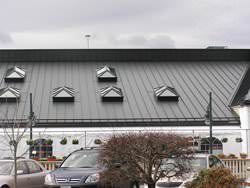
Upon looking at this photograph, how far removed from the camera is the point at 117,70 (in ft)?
140

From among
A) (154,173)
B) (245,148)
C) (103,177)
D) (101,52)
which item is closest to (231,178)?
(154,173)

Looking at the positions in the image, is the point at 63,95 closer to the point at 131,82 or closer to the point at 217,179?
the point at 131,82

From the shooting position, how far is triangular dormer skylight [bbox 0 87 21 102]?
117 feet

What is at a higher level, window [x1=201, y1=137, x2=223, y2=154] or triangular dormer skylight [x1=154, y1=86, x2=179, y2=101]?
triangular dormer skylight [x1=154, y1=86, x2=179, y2=101]

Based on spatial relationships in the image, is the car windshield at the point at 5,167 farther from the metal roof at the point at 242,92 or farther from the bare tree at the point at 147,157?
the metal roof at the point at 242,92

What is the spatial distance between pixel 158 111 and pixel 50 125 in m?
6.89

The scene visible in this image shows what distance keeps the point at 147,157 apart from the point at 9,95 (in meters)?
23.3

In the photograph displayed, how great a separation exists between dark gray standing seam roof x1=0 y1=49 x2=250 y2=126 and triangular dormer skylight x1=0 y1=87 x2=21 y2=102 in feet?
1.23

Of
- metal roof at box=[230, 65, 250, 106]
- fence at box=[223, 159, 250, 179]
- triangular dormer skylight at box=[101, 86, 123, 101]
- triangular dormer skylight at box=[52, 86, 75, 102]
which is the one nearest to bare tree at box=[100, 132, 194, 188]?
fence at box=[223, 159, 250, 179]

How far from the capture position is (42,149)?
3412 cm

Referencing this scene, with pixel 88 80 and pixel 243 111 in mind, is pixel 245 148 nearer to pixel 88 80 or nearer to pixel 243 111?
pixel 243 111

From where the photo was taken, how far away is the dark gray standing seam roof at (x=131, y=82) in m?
35.0

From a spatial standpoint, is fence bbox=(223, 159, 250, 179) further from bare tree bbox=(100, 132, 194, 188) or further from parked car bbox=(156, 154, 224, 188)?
bare tree bbox=(100, 132, 194, 188)

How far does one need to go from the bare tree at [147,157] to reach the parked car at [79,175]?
0.77 metres
